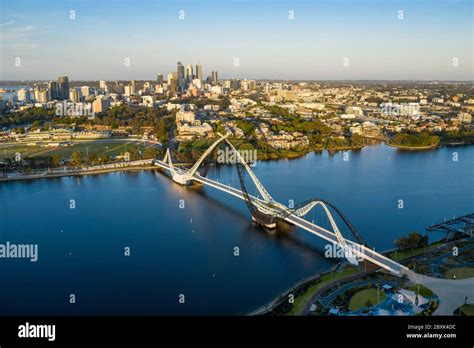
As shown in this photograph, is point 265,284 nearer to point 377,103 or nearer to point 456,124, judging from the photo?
point 456,124

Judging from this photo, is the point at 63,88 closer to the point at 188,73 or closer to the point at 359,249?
the point at 188,73

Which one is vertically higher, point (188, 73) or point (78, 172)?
point (188, 73)

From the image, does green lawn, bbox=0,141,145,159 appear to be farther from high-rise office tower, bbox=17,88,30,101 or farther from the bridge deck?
high-rise office tower, bbox=17,88,30,101

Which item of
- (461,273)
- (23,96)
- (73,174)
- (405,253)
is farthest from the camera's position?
(23,96)

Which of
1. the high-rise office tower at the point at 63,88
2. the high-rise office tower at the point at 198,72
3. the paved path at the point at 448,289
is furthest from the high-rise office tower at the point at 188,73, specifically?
the paved path at the point at 448,289

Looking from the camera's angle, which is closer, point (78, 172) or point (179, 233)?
point (179, 233)

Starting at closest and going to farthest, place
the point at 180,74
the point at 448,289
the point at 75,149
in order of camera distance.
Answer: the point at 448,289 → the point at 75,149 → the point at 180,74

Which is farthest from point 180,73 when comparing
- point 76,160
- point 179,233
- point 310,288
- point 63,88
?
point 310,288

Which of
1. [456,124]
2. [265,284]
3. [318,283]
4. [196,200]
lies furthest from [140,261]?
[456,124]
